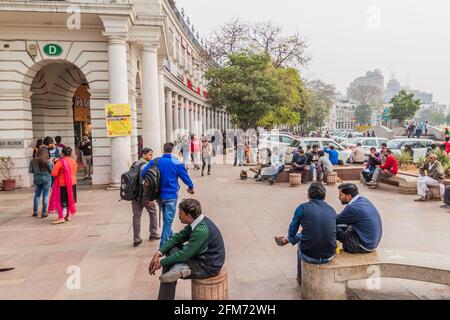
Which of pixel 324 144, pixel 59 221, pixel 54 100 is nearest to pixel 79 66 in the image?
pixel 54 100

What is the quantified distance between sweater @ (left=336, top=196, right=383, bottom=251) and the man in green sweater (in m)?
1.72

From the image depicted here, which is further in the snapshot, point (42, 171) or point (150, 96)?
point (150, 96)

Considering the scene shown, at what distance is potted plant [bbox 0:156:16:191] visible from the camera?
13.4m

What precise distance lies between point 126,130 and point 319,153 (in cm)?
732

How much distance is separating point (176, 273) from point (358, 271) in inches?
85.0

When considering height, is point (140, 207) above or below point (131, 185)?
below

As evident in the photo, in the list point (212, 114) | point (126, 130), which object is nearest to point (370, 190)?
point (126, 130)

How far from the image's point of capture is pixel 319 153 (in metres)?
14.7

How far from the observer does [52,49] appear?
13.6 m

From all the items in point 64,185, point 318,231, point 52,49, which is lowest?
point 318,231

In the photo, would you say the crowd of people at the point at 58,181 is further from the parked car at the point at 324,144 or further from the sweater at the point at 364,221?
the parked car at the point at 324,144

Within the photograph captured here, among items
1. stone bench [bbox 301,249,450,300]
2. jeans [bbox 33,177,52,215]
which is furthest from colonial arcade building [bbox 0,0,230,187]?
stone bench [bbox 301,249,450,300]

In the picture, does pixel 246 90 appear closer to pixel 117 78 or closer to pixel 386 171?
pixel 117 78

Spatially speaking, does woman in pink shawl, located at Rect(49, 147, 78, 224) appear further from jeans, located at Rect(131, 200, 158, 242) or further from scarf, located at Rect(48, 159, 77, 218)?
jeans, located at Rect(131, 200, 158, 242)
